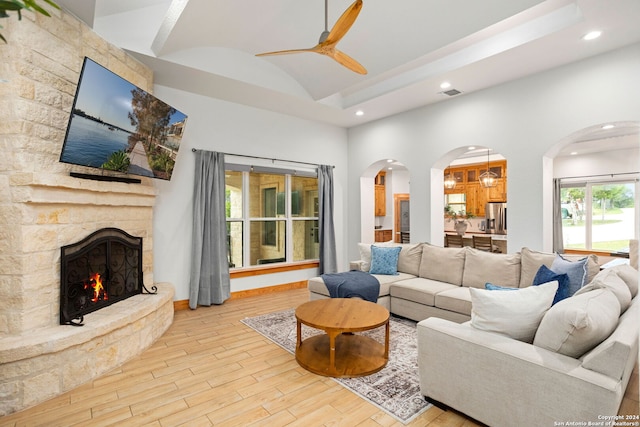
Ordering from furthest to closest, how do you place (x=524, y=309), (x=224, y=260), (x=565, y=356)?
(x=224, y=260)
(x=524, y=309)
(x=565, y=356)

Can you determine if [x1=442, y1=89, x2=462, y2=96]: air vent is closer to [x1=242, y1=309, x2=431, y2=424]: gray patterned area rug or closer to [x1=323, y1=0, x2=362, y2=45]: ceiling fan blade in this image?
[x1=323, y1=0, x2=362, y2=45]: ceiling fan blade

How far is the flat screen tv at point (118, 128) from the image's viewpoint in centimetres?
270

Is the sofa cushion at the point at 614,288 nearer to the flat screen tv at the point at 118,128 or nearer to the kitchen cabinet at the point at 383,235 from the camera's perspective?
the flat screen tv at the point at 118,128

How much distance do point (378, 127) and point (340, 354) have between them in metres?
4.25

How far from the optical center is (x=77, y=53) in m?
3.01

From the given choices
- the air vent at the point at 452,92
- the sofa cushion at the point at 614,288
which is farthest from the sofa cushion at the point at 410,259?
the sofa cushion at the point at 614,288

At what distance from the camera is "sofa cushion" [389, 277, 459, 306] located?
12.6ft

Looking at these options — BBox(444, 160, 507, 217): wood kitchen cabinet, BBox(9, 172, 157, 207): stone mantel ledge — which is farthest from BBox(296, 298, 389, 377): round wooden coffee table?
BBox(444, 160, 507, 217): wood kitchen cabinet

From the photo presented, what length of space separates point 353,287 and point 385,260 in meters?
0.94

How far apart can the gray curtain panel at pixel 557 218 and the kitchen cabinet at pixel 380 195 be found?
4.43m

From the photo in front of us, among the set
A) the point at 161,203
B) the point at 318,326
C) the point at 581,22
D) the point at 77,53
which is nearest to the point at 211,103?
the point at 161,203

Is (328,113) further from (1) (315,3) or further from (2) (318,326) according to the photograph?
(2) (318,326)

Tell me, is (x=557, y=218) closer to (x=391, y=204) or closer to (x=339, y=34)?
(x=391, y=204)

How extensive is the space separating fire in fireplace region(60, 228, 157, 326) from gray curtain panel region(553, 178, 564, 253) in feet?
27.1
